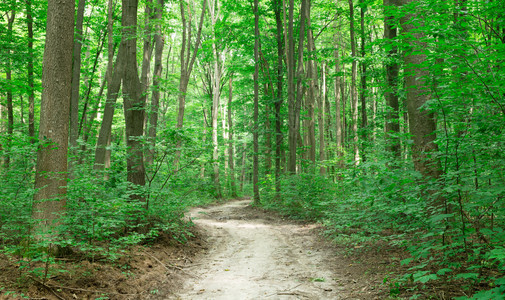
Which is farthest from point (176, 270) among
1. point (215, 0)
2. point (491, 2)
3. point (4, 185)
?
point (215, 0)

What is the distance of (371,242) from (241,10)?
14352mm

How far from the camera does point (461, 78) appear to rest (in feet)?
12.2

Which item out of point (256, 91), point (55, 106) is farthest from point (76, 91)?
point (256, 91)

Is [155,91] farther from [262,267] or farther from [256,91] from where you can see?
[256,91]

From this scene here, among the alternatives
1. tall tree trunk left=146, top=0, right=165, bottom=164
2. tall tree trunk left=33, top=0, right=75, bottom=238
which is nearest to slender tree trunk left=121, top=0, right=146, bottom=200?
tall tree trunk left=146, top=0, right=165, bottom=164

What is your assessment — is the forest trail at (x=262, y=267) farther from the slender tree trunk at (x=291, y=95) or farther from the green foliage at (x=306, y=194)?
the slender tree trunk at (x=291, y=95)

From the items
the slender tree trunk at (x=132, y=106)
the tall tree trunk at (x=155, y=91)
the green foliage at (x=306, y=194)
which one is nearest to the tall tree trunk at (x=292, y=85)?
the green foliage at (x=306, y=194)

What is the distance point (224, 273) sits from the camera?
19.0ft

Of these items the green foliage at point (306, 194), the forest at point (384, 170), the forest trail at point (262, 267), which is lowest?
the forest trail at point (262, 267)

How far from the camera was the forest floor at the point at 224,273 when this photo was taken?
4172 millimetres

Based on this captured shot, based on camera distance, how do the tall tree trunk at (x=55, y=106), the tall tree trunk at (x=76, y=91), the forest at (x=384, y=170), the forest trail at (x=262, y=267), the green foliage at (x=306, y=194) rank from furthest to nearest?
the green foliage at (x=306, y=194), the tall tree trunk at (x=76, y=91), the tall tree trunk at (x=55, y=106), the forest trail at (x=262, y=267), the forest at (x=384, y=170)

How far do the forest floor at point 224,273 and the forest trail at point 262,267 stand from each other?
0.02 m

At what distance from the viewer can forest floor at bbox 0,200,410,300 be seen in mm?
4172

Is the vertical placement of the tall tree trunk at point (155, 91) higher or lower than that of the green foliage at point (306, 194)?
higher
